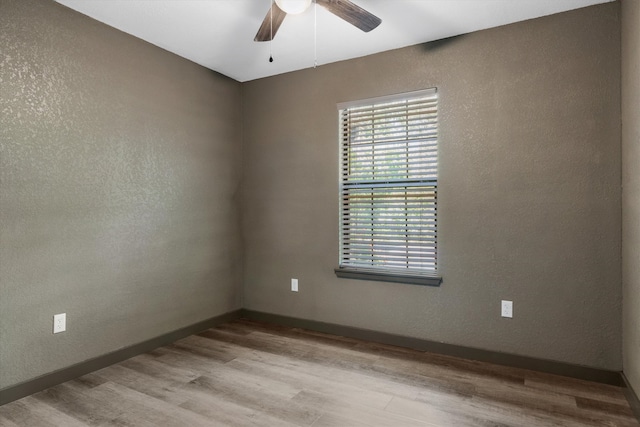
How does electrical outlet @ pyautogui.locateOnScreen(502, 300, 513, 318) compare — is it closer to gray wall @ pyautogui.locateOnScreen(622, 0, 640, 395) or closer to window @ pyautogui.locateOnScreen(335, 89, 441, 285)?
window @ pyautogui.locateOnScreen(335, 89, 441, 285)

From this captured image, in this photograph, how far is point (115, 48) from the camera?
9.30ft

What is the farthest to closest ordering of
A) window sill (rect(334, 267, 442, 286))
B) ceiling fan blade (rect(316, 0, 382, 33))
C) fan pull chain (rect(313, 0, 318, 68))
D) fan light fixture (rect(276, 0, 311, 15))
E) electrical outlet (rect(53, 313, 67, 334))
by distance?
window sill (rect(334, 267, 442, 286)) → fan pull chain (rect(313, 0, 318, 68)) → electrical outlet (rect(53, 313, 67, 334)) → ceiling fan blade (rect(316, 0, 382, 33)) → fan light fixture (rect(276, 0, 311, 15))

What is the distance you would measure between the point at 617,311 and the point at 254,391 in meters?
2.43

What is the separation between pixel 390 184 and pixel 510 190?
0.92 metres

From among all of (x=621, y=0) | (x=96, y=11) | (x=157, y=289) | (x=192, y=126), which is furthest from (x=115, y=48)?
(x=621, y=0)

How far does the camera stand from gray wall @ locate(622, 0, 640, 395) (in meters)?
2.10

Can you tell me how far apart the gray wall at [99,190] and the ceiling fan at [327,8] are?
1292 mm

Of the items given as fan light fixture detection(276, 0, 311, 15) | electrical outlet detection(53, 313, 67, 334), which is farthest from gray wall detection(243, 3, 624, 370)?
electrical outlet detection(53, 313, 67, 334)

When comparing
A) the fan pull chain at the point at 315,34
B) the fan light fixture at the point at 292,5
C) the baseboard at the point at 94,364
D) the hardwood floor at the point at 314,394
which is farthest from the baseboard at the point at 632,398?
the baseboard at the point at 94,364

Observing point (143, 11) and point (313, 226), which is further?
point (313, 226)

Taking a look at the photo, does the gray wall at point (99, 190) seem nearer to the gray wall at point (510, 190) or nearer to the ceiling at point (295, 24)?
the ceiling at point (295, 24)

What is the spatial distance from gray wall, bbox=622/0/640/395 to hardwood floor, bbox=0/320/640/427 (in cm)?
35

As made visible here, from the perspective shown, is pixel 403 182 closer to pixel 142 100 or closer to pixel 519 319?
pixel 519 319

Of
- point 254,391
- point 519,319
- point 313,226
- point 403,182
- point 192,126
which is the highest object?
point 192,126
